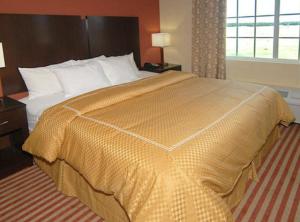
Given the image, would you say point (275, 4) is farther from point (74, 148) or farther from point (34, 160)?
point (34, 160)

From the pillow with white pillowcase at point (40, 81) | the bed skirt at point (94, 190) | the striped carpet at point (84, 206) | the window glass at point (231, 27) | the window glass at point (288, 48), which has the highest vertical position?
the window glass at point (231, 27)

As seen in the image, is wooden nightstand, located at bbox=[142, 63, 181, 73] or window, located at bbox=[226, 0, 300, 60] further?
wooden nightstand, located at bbox=[142, 63, 181, 73]

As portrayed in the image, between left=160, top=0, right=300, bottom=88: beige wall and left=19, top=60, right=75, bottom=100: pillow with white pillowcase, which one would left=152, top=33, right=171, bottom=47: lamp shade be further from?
left=19, top=60, right=75, bottom=100: pillow with white pillowcase

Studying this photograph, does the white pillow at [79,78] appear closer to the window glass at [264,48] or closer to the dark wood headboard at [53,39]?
the dark wood headboard at [53,39]

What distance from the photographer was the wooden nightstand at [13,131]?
2.40m

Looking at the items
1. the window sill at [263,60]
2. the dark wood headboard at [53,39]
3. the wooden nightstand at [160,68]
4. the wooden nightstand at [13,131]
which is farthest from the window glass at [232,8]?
the wooden nightstand at [13,131]

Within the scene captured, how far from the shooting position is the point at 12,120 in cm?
244

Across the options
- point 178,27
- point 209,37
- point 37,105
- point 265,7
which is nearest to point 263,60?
point 265,7

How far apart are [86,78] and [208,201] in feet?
6.65

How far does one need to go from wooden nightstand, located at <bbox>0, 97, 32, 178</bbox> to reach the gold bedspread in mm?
326

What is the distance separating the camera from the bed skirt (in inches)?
70.6

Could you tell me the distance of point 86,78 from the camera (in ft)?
9.62

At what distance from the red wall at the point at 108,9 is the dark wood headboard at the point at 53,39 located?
10cm

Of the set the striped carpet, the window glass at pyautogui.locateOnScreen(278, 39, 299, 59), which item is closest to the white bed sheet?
the striped carpet
